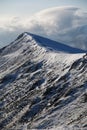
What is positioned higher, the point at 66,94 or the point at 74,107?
the point at 66,94

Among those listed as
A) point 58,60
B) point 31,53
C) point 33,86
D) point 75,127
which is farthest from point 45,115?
point 31,53

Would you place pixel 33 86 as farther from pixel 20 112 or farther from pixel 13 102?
pixel 20 112

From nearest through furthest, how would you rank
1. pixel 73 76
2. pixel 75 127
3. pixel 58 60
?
pixel 75 127 → pixel 73 76 → pixel 58 60

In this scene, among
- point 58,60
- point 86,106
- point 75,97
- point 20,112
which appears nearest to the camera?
point 86,106

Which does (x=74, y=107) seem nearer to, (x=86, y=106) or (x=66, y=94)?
(x=86, y=106)

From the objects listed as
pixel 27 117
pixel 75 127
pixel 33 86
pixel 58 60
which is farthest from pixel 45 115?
pixel 58 60

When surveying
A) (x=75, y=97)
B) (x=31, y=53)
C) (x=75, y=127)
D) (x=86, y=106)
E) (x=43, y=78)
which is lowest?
(x=75, y=127)

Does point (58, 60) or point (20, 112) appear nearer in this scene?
point (20, 112)
